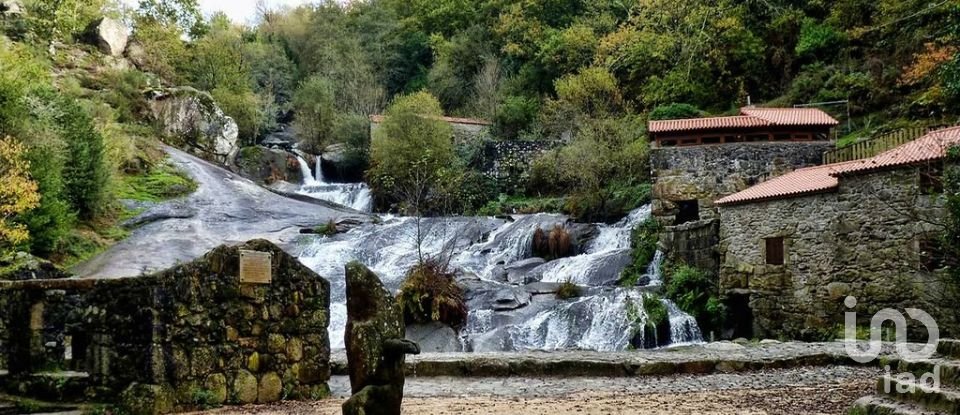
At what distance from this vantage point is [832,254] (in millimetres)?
14758

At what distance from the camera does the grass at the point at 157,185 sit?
25.2 metres

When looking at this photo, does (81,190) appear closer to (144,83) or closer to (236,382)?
(144,83)

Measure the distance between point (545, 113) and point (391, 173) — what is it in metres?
8.99

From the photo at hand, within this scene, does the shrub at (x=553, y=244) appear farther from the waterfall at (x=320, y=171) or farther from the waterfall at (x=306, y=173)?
Answer: the waterfall at (x=320, y=171)

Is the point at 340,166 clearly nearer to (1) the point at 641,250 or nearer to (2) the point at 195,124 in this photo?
(2) the point at 195,124

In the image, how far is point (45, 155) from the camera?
18.1m

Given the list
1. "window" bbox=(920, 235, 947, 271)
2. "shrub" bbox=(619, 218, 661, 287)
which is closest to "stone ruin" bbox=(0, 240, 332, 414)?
"window" bbox=(920, 235, 947, 271)

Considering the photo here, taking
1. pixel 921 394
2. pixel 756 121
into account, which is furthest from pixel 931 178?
pixel 921 394

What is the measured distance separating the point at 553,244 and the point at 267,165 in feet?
61.1

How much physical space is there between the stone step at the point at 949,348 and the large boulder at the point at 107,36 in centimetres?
4135

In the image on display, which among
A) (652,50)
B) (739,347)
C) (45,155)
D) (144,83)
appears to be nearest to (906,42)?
(739,347)

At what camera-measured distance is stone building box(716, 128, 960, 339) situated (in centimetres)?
1312

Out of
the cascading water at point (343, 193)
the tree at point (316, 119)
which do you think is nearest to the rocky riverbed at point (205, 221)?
the cascading water at point (343, 193)

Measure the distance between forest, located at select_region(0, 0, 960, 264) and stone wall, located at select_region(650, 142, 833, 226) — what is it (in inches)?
98.6
